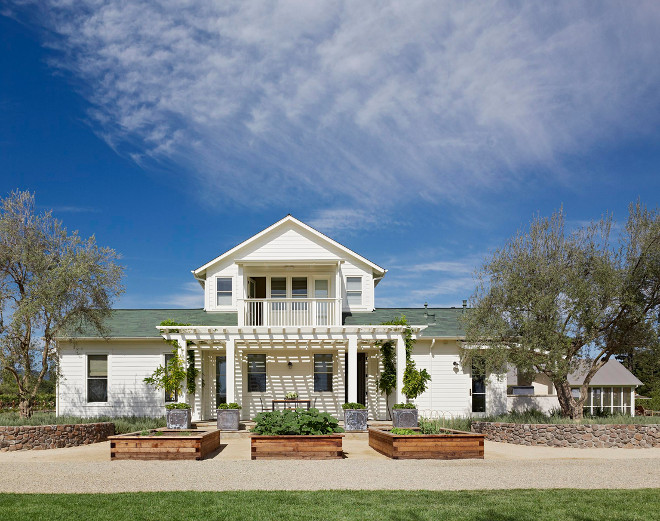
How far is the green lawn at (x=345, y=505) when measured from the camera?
691 centimetres

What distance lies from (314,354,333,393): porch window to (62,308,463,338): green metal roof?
1.67 metres

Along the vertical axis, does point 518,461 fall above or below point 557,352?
below

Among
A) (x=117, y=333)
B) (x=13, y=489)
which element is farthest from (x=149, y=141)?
(x=13, y=489)

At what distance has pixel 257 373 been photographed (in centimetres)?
2117

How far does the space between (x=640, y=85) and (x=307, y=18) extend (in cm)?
1039

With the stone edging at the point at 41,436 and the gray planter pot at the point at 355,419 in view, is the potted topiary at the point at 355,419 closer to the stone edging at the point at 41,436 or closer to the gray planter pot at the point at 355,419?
the gray planter pot at the point at 355,419

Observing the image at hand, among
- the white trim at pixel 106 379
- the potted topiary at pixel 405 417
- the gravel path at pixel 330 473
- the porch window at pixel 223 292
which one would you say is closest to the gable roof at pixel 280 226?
the porch window at pixel 223 292

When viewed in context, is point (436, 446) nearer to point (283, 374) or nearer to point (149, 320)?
point (283, 374)

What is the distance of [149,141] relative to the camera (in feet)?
74.7

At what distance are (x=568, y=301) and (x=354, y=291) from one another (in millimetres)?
8693

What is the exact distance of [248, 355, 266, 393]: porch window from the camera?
2108 cm

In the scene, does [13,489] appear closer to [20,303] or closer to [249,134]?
[20,303]

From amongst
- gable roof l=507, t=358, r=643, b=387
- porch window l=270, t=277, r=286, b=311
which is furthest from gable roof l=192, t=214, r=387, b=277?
gable roof l=507, t=358, r=643, b=387

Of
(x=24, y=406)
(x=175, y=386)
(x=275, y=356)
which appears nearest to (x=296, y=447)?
(x=175, y=386)
